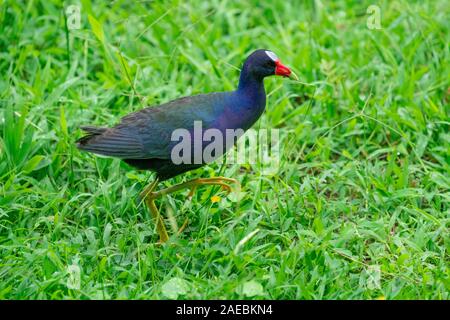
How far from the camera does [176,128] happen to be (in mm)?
4793

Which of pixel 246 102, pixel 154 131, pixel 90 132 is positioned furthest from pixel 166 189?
pixel 246 102

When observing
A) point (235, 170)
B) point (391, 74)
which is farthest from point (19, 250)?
point (391, 74)

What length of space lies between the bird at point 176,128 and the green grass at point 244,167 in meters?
0.25

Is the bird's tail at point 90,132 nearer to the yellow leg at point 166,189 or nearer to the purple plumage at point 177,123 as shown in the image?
the purple plumage at point 177,123

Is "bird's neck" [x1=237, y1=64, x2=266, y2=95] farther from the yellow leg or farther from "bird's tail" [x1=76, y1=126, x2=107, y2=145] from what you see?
"bird's tail" [x1=76, y1=126, x2=107, y2=145]

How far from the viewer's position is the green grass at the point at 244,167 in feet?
14.5

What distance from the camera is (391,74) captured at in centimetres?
620

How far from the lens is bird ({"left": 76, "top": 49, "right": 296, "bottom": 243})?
4.77 metres

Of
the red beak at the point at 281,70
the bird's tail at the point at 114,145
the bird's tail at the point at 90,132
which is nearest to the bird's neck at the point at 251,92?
the red beak at the point at 281,70

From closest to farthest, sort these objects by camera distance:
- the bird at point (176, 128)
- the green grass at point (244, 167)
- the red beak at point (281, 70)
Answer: the green grass at point (244, 167), the bird at point (176, 128), the red beak at point (281, 70)

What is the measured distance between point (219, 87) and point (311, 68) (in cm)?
68

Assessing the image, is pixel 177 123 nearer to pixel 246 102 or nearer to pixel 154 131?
pixel 154 131

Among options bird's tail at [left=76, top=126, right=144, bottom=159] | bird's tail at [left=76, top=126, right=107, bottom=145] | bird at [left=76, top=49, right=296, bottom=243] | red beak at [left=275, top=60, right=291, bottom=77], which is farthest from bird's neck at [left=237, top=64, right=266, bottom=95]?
bird's tail at [left=76, top=126, right=107, bottom=145]
